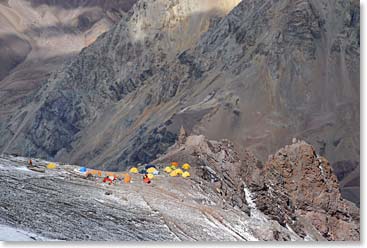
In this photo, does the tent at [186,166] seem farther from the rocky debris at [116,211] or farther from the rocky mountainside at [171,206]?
the rocky debris at [116,211]

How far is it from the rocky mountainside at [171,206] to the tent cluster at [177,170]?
96 millimetres

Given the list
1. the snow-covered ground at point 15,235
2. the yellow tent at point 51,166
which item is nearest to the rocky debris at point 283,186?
the yellow tent at point 51,166

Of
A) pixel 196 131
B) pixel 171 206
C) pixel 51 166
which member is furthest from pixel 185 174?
pixel 196 131

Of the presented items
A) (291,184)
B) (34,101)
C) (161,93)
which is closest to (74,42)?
(34,101)

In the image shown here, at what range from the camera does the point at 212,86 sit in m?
61.8

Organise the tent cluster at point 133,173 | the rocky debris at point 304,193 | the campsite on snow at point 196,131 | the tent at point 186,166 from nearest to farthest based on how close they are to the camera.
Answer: the campsite on snow at point 196,131 < the tent cluster at point 133,173 < the tent at point 186,166 < the rocky debris at point 304,193

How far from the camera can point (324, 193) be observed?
1352 centimetres

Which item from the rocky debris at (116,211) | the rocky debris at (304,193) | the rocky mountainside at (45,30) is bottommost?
the rocky debris at (116,211)

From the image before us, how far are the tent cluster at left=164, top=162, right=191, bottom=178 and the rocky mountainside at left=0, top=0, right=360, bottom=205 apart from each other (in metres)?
26.3

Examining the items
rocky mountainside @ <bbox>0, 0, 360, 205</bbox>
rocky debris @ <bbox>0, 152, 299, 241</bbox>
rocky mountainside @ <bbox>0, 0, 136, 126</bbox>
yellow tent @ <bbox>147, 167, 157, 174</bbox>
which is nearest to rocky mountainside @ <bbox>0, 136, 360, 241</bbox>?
rocky debris @ <bbox>0, 152, 299, 241</bbox>

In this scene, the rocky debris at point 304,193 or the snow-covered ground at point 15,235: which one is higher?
the rocky debris at point 304,193

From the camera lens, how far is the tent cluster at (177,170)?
36.1ft

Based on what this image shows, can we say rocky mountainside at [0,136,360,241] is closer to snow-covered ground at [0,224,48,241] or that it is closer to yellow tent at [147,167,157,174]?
snow-covered ground at [0,224,48,241]

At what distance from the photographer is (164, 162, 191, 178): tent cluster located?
1100cm
